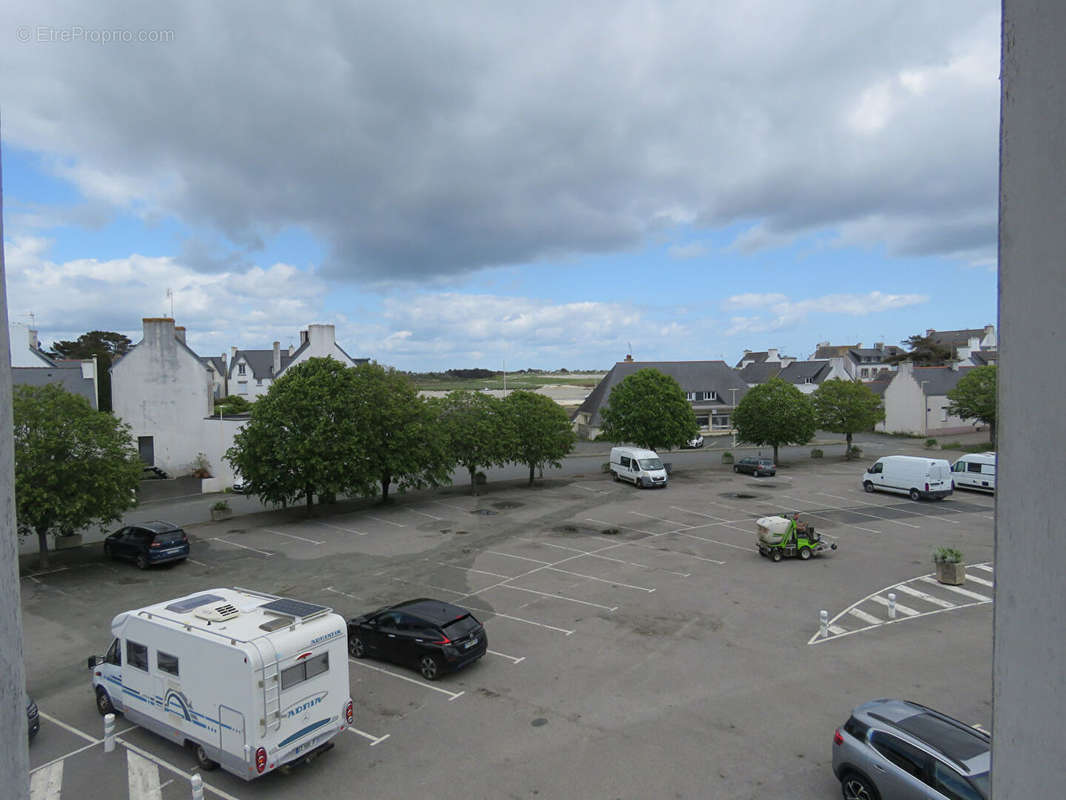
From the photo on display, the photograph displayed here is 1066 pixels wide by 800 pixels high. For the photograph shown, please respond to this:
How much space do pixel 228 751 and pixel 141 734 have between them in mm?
3469

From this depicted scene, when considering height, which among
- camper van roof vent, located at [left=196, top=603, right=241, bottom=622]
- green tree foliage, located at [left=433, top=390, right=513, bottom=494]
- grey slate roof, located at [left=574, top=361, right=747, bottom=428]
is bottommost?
camper van roof vent, located at [left=196, top=603, right=241, bottom=622]

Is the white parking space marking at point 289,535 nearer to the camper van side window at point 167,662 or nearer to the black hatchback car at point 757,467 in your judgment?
the camper van side window at point 167,662

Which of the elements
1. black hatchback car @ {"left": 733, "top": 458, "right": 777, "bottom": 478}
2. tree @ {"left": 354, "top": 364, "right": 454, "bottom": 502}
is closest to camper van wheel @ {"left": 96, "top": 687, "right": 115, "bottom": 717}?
tree @ {"left": 354, "top": 364, "right": 454, "bottom": 502}

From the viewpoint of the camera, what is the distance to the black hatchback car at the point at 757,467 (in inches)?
1725

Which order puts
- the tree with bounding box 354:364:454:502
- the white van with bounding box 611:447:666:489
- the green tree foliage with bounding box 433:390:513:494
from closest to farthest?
the tree with bounding box 354:364:454:502 → the green tree foliage with bounding box 433:390:513:494 → the white van with bounding box 611:447:666:489

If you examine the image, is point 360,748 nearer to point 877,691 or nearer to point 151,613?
point 151,613

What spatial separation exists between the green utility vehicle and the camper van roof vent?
59.3 feet

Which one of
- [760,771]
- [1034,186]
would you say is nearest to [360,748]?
[760,771]

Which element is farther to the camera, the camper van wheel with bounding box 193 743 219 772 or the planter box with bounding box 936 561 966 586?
the planter box with bounding box 936 561 966 586

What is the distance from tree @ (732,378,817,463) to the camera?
1864 inches

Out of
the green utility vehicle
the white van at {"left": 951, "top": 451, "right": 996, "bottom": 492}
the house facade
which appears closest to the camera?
the green utility vehicle

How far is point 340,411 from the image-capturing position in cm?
3203

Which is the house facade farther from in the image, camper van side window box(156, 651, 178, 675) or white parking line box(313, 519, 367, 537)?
camper van side window box(156, 651, 178, 675)

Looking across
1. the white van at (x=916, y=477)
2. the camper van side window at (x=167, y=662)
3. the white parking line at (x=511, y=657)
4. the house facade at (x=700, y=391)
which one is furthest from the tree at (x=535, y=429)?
the house facade at (x=700, y=391)
